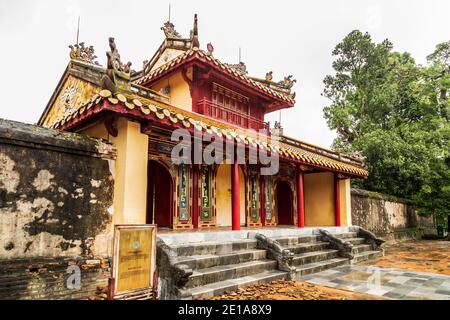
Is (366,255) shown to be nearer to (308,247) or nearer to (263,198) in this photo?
(308,247)

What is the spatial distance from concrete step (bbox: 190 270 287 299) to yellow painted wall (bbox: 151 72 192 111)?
586 centimetres

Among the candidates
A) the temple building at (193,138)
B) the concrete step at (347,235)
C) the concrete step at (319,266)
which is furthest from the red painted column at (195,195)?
the concrete step at (347,235)

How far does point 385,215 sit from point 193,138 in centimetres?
1236

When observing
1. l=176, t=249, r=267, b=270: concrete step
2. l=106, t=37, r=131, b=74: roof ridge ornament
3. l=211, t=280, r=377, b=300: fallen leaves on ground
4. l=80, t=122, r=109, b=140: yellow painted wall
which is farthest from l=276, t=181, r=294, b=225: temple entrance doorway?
l=106, t=37, r=131, b=74: roof ridge ornament

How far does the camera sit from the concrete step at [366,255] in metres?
8.87

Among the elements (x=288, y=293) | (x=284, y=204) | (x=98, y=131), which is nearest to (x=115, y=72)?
(x=98, y=131)

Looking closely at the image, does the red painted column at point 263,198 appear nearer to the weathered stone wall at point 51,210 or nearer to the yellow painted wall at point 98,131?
the yellow painted wall at point 98,131

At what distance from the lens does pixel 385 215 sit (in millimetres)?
15508

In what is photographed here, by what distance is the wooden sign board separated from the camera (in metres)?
4.39

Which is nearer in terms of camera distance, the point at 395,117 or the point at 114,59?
the point at 114,59
